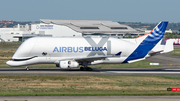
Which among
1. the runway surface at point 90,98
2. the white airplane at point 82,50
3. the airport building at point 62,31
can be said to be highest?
the airport building at point 62,31

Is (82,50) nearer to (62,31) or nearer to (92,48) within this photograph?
(92,48)

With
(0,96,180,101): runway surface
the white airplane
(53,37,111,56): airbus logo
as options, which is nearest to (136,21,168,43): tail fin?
the white airplane

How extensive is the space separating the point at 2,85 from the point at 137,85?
14428 millimetres

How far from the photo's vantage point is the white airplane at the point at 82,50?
124 feet

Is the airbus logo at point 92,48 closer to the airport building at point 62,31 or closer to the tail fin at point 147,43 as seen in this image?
the tail fin at point 147,43

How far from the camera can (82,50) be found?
38.4m

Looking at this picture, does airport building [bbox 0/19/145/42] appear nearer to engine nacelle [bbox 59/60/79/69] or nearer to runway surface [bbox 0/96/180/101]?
engine nacelle [bbox 59/60/79/69]

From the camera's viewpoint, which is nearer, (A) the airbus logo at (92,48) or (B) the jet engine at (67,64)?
(B) the jet engine at (67,64)

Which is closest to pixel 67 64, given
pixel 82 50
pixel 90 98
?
pixel 82 50

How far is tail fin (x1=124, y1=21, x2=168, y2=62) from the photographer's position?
131ft

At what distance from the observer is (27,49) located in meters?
37.8

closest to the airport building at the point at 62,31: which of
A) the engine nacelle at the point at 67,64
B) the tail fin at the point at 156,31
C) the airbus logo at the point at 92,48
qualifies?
the airbus logo at the point at 92,48

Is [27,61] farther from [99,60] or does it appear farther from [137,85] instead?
[137,85]

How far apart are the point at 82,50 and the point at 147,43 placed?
34.8 feet
